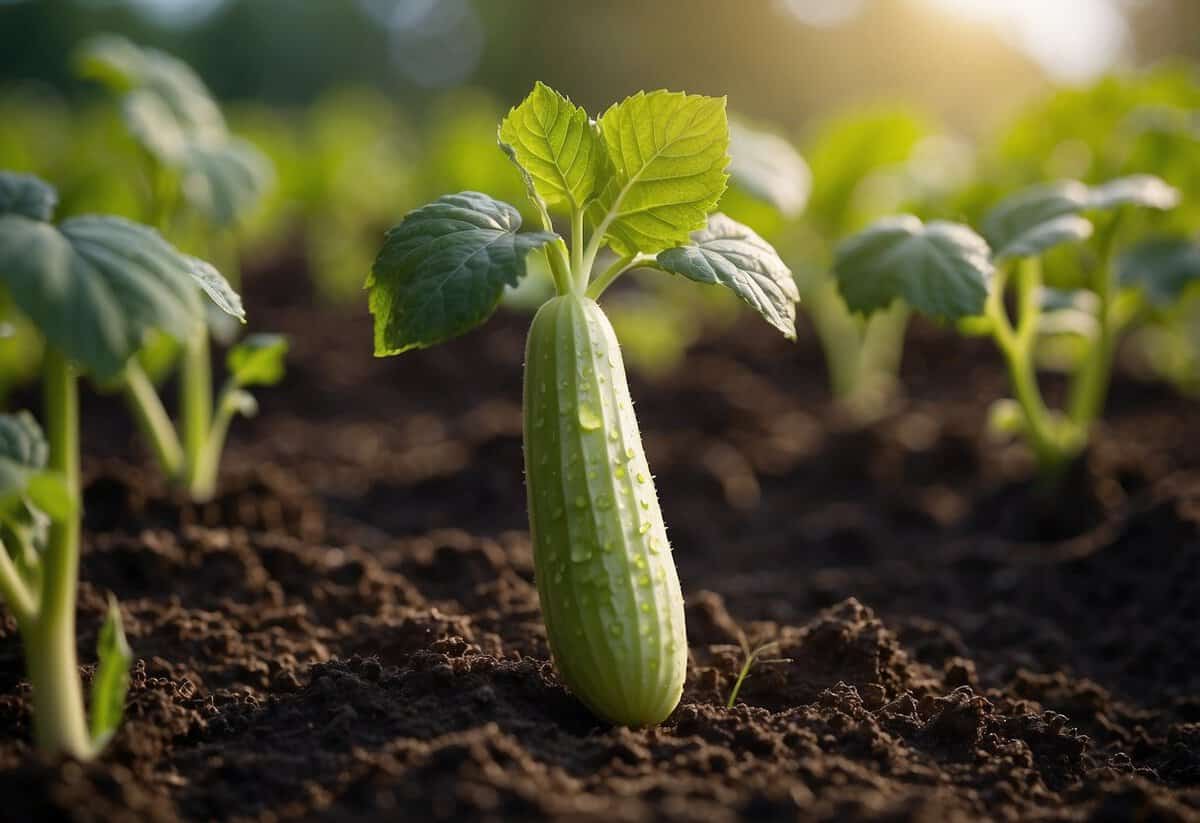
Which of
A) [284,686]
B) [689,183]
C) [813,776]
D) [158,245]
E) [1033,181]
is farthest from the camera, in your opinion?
[1033,181]

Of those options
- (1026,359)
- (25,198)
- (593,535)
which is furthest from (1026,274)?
(25,198)

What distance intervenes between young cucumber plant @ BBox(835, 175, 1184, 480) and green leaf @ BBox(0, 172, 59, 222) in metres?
1.56

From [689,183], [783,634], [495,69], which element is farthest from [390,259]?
[495,69]

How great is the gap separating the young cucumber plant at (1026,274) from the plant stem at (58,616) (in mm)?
1554

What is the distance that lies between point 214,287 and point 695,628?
1.19m

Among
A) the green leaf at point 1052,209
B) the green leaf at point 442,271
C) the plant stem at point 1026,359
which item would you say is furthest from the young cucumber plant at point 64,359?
the plant stem at point 1026,359

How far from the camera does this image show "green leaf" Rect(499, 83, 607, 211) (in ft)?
5.55

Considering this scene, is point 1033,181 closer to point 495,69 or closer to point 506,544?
point 506,544

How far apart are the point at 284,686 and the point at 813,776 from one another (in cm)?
91

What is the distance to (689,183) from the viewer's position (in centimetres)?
176

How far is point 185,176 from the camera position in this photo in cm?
301

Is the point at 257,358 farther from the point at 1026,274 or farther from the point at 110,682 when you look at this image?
the point at 1026,274

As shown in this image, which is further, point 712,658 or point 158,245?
point 712,658

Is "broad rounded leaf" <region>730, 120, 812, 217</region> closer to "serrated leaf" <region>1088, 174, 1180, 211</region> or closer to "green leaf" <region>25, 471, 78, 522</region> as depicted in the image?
"serrated leaf" <region>1088, 174, 1180, 211</region>
